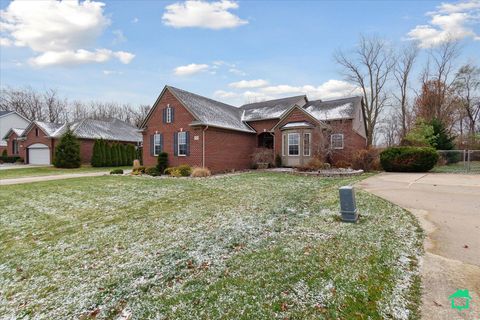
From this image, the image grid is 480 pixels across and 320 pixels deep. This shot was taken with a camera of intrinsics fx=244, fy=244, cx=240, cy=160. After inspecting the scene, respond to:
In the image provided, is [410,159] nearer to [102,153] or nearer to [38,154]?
[102,153]

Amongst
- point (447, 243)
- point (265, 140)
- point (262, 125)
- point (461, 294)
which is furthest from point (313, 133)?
point (461, 294)

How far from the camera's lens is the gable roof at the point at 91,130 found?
26719mm

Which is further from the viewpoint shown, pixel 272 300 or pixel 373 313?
pixel 272 300

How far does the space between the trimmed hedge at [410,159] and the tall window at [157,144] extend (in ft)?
51.6

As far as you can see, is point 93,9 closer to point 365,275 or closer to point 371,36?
point 365,275

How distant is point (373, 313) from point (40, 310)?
382 centimetres

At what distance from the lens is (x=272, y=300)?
2.83 meters

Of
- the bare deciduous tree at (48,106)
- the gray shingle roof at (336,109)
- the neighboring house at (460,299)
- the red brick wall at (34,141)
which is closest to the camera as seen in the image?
the neighboring house at (460,299)

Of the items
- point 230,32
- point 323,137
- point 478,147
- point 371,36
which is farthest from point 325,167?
point 371,36

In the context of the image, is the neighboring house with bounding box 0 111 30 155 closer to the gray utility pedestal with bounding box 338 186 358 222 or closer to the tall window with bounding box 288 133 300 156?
the tall window with bounding box 288 133 300 156

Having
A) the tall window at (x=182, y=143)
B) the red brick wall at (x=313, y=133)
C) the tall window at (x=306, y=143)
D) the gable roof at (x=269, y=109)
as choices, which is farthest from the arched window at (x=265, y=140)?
→ the tall window at (x=182, y=143)

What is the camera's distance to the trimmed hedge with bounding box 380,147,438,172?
48.3 ft

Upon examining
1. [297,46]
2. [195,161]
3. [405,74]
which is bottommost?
[195,161]

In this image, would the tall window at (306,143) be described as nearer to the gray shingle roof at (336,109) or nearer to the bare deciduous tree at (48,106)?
the gray shingle roof at (336,109)
